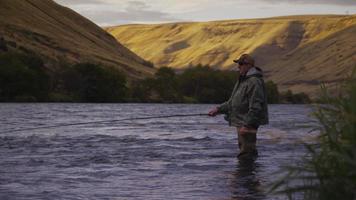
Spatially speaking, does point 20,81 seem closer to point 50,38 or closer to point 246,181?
point 50,38

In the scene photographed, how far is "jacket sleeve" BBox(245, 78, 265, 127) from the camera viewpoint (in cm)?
1290

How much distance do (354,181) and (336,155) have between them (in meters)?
0.22

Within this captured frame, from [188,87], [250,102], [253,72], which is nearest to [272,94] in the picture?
[188,87]

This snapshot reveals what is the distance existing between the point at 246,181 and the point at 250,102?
163cm

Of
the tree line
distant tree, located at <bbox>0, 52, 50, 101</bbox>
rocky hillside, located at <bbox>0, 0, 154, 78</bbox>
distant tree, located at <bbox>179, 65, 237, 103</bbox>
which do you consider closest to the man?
the tree line

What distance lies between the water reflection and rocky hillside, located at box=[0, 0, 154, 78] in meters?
107

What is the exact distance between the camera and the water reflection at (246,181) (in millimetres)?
10560

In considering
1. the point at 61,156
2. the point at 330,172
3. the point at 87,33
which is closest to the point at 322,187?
the point at 330,172

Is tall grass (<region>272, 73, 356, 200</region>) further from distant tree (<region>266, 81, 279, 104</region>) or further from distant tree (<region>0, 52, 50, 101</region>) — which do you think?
distant tree (<region>266, 81, 279, 104</region>)

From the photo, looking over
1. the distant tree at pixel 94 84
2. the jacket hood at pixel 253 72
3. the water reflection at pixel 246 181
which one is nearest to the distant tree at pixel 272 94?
the distant tree at pixel 94 84

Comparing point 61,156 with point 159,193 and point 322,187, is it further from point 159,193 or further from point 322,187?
point 322,187

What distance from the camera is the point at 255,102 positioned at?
12938 millimetres

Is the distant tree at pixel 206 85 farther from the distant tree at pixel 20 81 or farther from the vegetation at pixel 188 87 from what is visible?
the distant tree at pixel 20 81

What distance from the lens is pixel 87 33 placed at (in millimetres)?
196500
